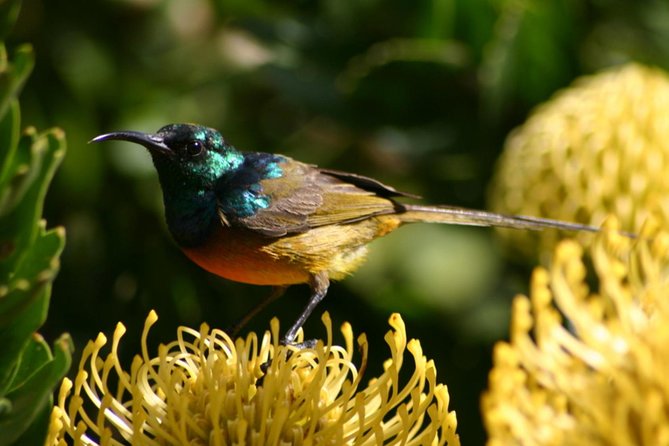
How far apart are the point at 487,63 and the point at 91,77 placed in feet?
4.29

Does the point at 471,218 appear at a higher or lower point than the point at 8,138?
higher

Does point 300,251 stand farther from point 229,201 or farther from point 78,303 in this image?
point 78,303

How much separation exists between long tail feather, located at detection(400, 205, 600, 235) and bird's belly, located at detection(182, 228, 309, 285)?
0.38 metres

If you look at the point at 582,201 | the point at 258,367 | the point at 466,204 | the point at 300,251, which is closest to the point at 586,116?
the point at 582,201

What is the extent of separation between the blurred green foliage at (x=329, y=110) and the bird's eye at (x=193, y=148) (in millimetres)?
781

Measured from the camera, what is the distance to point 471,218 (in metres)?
2.88

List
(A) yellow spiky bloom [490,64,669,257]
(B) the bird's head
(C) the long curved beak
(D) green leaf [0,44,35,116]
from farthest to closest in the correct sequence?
(A) yellow spiky bloom [490,64,669,257]
(B) the bird's head
(C) the long curved beak
(D) green leaf [0,44,35,116]

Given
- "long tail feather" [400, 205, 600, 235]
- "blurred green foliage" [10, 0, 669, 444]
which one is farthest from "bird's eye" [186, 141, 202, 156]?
"blurred green foliage" [10, 0, 669, 444]

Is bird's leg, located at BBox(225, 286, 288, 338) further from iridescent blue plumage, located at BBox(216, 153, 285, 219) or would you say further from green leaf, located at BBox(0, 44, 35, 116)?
green leaf, located at BBox(0, 44, 35, 116)

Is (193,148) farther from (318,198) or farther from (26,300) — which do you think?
(26,300)

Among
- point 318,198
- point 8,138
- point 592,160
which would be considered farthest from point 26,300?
point 592,160

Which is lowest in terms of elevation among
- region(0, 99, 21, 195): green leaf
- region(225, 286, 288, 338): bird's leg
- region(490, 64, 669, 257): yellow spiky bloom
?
region(225, 286, 288, 338): bird's leg

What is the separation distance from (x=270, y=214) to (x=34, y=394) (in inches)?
48.8

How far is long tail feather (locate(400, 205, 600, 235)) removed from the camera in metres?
2.77
